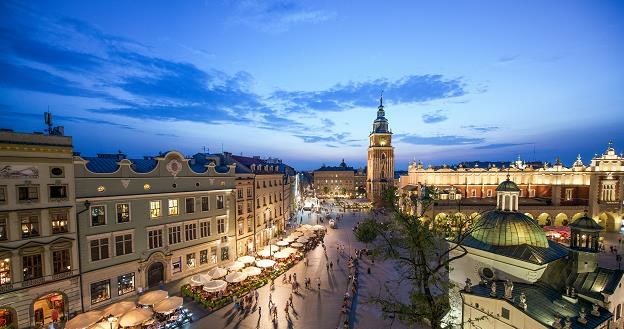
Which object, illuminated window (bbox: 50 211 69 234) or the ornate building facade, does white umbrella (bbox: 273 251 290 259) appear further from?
the ornate building facade

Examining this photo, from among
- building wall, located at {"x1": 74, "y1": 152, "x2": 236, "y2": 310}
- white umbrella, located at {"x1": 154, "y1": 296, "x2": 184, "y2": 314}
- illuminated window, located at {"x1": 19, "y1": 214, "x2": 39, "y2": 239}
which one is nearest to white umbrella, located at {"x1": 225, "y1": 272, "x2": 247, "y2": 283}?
white umbrella, located at {"x1": 154, "y1": 296, "x2": 184, "y2": 314}

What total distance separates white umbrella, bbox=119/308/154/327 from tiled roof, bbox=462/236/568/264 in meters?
24.9

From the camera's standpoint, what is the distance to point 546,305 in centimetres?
1717

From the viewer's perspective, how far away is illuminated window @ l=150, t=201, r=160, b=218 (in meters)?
29.3

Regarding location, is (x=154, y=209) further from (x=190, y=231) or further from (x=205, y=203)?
(x=205, y=203)

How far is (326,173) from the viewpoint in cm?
14562

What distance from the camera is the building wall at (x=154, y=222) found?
25.0 metres

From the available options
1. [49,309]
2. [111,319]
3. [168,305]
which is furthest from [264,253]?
[49,309]

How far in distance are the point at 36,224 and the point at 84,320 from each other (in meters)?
8.53

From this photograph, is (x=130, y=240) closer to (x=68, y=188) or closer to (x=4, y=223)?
(x=68, y=188)

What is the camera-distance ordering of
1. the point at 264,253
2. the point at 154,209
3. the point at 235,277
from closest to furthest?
the point at 235,277
the point at 154,209
the point at 264,253

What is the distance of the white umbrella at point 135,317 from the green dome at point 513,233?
25064mm

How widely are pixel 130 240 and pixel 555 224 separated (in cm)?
7670

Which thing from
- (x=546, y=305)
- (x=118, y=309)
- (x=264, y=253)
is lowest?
(x=264, y=253)
